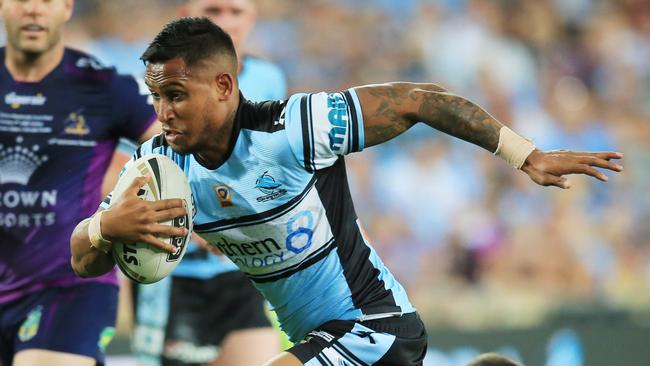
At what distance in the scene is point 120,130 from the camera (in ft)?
18.7

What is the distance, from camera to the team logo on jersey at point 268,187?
4.21 meters

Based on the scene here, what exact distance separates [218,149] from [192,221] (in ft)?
0.99

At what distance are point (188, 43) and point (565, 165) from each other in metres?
1.48

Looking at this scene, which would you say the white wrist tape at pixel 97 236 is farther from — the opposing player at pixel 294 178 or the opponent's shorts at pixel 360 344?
the opponent's shorts at pixel 360 344

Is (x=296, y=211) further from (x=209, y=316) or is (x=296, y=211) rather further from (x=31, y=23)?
(x=209, y=316)

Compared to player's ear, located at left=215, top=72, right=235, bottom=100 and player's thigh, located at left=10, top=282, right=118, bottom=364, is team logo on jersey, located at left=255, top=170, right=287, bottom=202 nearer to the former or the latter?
player's ear, located at left=215, top=72, right=235, bottom=100

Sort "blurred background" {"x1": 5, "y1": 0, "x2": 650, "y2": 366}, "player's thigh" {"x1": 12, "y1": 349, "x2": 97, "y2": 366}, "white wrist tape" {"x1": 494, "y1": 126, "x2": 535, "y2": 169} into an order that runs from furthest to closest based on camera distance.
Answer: "blurred background" {"x1": 5, "y1": 0, "x2": 650, "y2": 366} < "player's thigh" {"x1": 12, "y1": 349, "x2": 97, "y2": 366} < "white wrist tape" {"x1": 494, "y1": 126, "x2": 535, "y2": 169}

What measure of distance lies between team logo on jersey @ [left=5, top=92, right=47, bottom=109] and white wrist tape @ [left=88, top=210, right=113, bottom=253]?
154 centimetres

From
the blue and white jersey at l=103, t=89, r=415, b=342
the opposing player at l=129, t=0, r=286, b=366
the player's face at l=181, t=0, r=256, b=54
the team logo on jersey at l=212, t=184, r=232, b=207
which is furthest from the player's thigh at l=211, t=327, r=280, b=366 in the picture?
the team logo on jersey at l=212, t=184, r=232, b=207

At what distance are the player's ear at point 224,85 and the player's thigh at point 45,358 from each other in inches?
75.6

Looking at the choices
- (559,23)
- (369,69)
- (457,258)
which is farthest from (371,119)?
(559,23)

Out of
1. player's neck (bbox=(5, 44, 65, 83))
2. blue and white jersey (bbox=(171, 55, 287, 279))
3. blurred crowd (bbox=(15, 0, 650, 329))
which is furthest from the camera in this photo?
blurred crowd (bbox=(15, 0, 650, 329))

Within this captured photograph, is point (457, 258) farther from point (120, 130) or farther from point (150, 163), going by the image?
point (150, 163)

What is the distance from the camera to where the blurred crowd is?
32.6 ft
